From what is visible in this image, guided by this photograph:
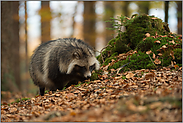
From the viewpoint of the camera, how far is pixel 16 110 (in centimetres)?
509

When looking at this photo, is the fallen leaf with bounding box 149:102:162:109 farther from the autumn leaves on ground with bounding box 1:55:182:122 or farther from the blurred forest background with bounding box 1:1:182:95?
the blurred forest background with bounding box 1:1:182:95

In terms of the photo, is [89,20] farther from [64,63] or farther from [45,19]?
[64,63]

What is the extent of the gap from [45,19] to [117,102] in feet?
42.5

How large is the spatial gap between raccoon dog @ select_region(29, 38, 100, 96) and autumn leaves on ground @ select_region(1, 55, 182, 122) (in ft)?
1.67

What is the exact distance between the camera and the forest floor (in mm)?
2638

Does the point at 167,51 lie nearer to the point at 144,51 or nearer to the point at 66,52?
the point at 144,51

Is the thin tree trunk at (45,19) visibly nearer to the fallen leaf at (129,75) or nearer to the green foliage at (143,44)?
the green foliage at (143,44)

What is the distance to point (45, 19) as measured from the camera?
15.0m

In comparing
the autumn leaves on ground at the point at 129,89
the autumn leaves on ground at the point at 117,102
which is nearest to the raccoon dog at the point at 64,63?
the autumn leaves on ground at the point at 129,89

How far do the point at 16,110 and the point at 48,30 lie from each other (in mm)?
11341

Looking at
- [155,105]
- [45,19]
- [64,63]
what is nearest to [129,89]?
[155,105]

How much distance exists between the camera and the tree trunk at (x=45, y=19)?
14677mm

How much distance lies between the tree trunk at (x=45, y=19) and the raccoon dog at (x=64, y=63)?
885 cm

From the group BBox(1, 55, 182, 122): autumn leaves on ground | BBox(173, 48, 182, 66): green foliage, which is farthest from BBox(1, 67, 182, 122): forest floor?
BBox(173, 48, 182, 66): green foliage
